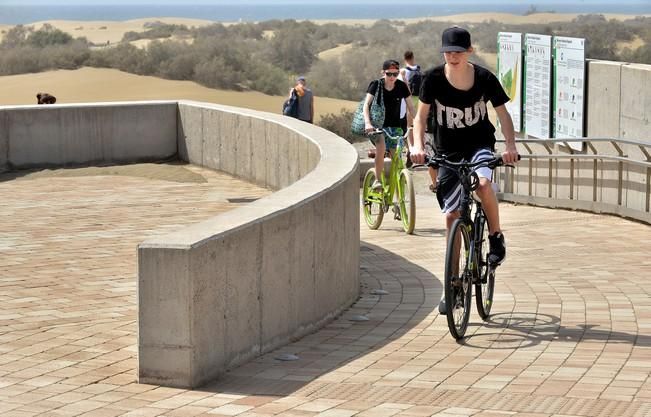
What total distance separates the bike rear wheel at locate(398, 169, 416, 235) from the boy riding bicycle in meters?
5.16

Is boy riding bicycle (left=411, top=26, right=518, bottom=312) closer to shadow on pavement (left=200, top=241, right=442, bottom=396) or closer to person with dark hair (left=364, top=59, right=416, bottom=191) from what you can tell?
shadow on pavement (left=200, top=241, right=442, bottom=396)

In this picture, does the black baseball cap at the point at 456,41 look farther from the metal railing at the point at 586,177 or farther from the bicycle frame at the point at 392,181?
the metal railing at the point at 586,177

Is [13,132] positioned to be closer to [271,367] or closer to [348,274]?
[348,274]

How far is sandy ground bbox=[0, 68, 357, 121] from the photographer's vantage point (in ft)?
171

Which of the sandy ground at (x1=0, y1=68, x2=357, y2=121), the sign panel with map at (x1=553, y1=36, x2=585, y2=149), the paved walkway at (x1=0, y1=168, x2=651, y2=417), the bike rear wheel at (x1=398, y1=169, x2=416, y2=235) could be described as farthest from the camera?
the sandy ground at (x1=0, y1=68, x2=357, y2=121)

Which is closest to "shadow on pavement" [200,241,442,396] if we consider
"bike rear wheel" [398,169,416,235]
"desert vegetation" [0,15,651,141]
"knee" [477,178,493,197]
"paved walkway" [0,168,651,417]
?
"paved walkway" [0,168,651,417]

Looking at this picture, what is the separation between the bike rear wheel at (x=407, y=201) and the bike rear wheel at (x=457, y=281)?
17.4ft

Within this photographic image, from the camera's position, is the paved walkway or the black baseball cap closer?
the paved walkway

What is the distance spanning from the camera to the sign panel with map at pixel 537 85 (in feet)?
61.5

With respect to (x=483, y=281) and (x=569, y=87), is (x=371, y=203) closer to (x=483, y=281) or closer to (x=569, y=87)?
(x=569, y=87)

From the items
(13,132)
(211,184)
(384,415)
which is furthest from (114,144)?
(384,415)

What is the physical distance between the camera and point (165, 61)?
197ft

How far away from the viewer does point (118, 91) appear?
175 ft

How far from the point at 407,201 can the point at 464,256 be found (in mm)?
5442
